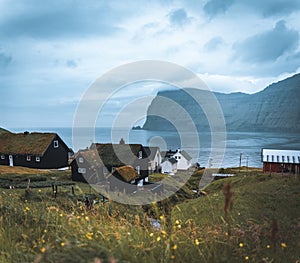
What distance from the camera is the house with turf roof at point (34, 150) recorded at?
36.5 metres

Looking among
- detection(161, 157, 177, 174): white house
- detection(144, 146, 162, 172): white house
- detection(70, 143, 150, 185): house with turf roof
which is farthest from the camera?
detection(161, 157, 177, 174): white house

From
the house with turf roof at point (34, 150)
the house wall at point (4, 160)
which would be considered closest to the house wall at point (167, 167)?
the house with turf roof at point (34, 150)

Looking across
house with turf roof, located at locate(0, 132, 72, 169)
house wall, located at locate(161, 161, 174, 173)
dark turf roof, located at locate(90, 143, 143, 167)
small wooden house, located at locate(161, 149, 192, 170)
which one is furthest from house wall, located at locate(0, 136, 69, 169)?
small wooden house, located at locate(161, 149, 192, 170)

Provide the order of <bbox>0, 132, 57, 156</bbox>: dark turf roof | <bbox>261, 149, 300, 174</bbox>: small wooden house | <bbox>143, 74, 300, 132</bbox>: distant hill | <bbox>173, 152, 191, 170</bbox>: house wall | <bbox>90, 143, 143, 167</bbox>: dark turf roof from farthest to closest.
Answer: <bbox>143, 74, 300, 132</bbox>: distant hill → <bbox>173, 152, 191, 170</bbox>: house wall → <bbox>0, 132, 57, 156</bbox>: dark turf roof → <bbox>90, 143, 143, 167</bbox>: dark turf roof → <bbox>261, 149, 300, 174</bbox>: small wooden house

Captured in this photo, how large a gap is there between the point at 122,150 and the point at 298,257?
29548 mm

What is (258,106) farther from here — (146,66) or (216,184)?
(146,66)

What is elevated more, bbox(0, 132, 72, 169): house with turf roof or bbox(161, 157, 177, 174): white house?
bbox(0, 132, 72, 169): house with turf roof

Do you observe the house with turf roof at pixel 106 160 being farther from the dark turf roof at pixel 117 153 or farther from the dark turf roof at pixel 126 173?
the dark turf roof at pixel 126 173

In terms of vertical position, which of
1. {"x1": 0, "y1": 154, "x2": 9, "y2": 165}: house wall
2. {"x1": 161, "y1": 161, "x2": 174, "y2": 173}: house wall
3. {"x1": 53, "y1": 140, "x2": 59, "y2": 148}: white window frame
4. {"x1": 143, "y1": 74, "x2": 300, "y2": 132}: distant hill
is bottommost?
{"x1": 161, "y1": 161, "x2": 174, "y2": 173}: house wall

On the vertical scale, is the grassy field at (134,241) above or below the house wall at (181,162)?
above

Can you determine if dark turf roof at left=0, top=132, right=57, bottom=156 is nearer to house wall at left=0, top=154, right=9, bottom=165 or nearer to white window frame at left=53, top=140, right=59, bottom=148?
house wall at left=0, top=154, right=9, bottom=165

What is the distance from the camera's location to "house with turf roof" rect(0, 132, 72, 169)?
36.5 m

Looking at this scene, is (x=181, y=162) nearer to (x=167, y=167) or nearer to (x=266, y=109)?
(x=167, y=167)

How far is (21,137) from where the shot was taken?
39.3 m
